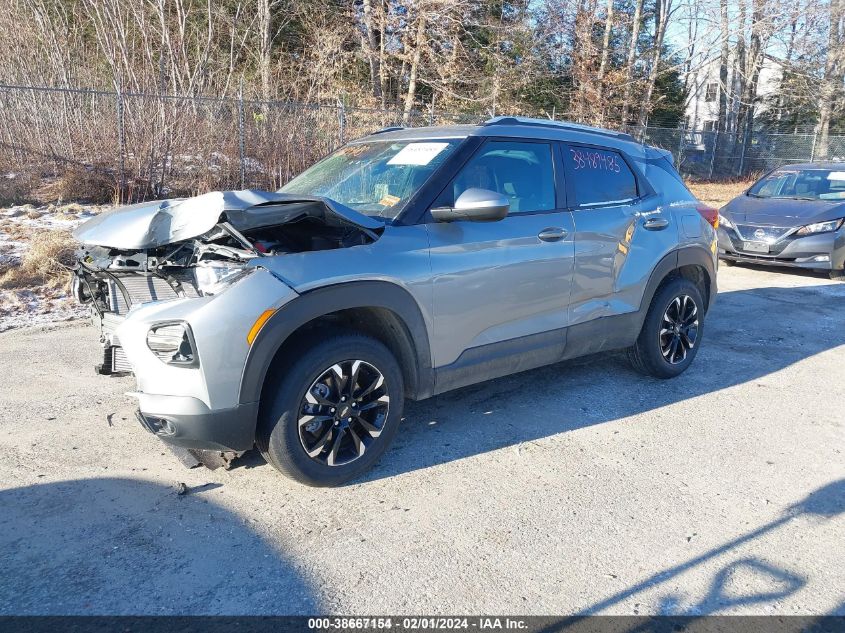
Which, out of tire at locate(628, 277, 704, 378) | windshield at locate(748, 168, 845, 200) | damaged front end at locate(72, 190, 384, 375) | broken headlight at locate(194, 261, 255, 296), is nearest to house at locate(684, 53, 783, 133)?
windshield at locate(748, 168, 845, 200)

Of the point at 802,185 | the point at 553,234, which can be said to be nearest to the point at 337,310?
the point at 553,234

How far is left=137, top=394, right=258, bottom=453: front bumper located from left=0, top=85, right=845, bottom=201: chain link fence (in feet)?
32.3

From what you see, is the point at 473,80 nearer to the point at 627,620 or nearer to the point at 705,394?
the point at 705,394

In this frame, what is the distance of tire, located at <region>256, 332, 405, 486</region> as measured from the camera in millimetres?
3297

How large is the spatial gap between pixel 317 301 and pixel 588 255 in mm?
2058

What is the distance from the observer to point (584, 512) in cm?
343

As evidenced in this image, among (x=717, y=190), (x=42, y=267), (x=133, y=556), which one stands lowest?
(x=133, y=556)

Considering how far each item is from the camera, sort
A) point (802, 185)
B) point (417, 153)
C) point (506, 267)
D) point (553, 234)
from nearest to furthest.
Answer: point (506, 267)
point (417, 153)
point (553, 234)
point (802, 185)

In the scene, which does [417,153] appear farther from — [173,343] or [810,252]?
[810,252]

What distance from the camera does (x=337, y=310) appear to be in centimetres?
339

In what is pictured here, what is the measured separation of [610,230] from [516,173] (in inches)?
32.7

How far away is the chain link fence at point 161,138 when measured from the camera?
11.6 metres

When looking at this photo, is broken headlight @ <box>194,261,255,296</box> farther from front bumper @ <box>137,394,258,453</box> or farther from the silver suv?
front bumper @ <box>137,394,258,453</box>

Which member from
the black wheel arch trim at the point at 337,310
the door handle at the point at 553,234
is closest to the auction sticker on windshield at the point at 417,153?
the door handle at the point at 553,234
